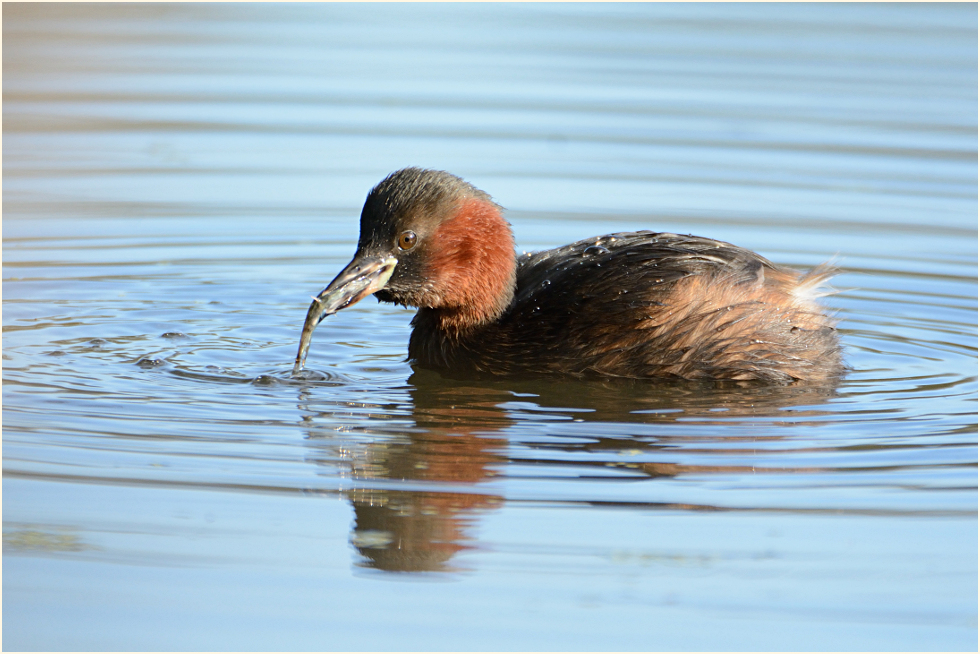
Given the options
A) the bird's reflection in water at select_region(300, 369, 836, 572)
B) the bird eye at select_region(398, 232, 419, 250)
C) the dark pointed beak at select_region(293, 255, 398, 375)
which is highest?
the bird eye at select_region(398, 232, 419, 250)

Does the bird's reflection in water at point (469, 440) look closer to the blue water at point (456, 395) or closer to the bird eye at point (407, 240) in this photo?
the blue water at point (456, 395)

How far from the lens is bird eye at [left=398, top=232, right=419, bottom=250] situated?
7176 millimetres

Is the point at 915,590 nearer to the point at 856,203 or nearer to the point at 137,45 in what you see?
the point at 856,203

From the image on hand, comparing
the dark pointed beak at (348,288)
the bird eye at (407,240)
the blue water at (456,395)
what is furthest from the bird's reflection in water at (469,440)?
the bird eye at (407,240)

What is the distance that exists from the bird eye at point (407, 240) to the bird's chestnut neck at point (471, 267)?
0.34ft

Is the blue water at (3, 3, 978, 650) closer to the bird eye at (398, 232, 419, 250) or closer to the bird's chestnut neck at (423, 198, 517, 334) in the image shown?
the bird's chestnut neck at (423, 198, 517, 334)

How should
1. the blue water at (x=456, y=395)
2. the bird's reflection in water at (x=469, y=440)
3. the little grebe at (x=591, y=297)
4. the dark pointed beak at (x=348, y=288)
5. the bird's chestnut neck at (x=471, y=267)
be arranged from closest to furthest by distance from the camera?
the blue water at (x=456, y=395) < the bird's reflection in water at (x=469, y=440) < the dark pointed beak at (x=348, y=288) < the little grebe at (x=591, y=297) < the bird's chestnut neck at (x=471, y=267)

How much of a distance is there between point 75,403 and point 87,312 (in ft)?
6.29

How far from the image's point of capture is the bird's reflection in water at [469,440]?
17.1 feet

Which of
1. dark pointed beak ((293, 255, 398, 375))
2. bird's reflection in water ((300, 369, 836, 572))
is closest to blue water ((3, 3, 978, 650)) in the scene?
bird's reflection in water ((300, 369, 836, 572))

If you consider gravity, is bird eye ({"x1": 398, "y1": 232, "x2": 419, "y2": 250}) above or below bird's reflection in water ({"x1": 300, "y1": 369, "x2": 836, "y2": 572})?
above

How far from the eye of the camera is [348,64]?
16891mm

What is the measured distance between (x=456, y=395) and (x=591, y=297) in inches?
32.4

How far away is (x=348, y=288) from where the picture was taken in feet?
23.1
